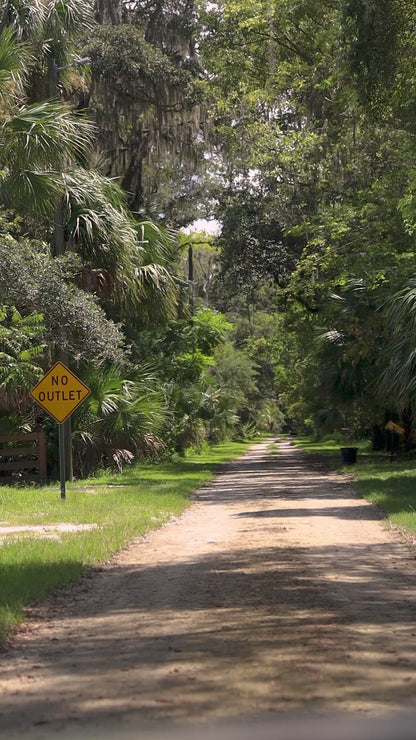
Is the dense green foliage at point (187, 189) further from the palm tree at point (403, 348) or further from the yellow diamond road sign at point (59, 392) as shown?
the yellow diamond road sign at point (59, 392)

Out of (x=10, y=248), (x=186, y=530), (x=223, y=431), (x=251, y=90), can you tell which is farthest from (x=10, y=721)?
→ (x=223, y=431)

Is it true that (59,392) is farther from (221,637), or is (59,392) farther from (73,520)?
(221,637)

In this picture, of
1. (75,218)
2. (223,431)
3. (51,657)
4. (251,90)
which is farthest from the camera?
(223,431)

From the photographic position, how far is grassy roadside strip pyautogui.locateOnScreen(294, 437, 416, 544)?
15961 mm

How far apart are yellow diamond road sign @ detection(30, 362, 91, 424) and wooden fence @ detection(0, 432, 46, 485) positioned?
5359 millimetres

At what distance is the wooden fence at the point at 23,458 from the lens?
2486 centimetres

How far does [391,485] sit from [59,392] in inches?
323

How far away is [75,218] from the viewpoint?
2488 cm

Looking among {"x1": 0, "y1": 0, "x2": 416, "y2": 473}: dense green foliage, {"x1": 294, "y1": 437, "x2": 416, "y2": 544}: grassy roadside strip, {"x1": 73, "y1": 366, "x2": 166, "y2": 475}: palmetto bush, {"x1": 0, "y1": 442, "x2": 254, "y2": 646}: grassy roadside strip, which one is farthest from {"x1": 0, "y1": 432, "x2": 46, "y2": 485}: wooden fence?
{"x1": 294, "y1": 437, "x2": 416, "y2": 544}: grassy roadside strip

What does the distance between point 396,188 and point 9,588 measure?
1544 cm

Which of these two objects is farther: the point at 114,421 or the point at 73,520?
the point at 114,421

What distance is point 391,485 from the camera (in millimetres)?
23578

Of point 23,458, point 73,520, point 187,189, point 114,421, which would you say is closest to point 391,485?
point 114,421

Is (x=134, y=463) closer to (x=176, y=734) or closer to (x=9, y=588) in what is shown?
(x=9, y=588)
